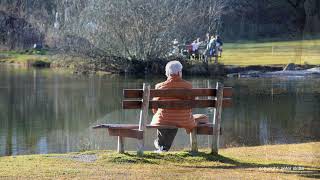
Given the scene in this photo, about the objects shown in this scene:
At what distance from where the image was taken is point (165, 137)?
33.7 ft

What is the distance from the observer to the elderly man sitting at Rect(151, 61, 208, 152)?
987 centimetres

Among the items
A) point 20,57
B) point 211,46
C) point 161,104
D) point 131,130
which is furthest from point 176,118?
point 20,57

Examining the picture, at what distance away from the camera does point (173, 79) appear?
10.1 meters

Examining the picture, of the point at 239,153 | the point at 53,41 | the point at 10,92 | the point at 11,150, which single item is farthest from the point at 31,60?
the point at 239,153

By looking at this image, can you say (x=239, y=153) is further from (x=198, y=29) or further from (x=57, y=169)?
(x=198, y=29)

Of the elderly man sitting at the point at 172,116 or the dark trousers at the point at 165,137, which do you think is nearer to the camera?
the elderly man sitting at the point at 172,116

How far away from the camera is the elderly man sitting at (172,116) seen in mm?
9867

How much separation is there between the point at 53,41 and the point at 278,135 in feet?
91.1

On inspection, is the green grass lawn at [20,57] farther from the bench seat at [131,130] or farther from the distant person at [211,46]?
the bench seat at [131,130]

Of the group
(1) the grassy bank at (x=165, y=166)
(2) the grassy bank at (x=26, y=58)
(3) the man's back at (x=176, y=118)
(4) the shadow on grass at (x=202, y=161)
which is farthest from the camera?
(2) the grassy bank at (x=26, y=58)

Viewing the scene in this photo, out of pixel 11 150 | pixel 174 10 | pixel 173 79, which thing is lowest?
pixel 11 150

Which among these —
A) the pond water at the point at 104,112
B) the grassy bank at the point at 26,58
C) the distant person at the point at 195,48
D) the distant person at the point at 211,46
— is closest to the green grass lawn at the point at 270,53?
the distant person at the point at 211,46

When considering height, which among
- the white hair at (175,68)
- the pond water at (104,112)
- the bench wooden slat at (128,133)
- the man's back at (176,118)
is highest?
the white hair at (175,68)

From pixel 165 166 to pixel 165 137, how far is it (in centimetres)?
161
